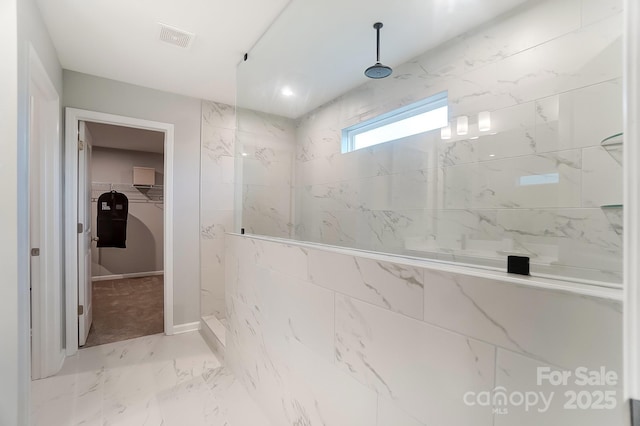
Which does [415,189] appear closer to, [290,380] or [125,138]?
[290,380]

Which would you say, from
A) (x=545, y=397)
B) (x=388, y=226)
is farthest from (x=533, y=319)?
(x=388, y=226)

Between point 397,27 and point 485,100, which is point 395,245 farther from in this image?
point 397,27

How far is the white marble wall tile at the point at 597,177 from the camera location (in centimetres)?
116

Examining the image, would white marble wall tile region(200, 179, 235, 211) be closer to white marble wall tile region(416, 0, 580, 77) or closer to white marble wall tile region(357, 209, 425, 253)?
white marble wall tile region(357, 209, 425, 253)

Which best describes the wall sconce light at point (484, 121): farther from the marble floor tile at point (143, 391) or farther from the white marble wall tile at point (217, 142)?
the white marble wall tile at point (217, 142)

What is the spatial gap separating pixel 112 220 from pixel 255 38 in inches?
174

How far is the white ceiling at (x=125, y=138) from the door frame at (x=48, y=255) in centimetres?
179

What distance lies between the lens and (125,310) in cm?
345

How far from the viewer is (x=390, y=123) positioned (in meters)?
2.27

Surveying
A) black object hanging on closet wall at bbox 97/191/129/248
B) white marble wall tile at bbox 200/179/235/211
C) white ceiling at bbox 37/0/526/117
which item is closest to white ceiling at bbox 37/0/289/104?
white ceiling at bbox 37/0/526/117

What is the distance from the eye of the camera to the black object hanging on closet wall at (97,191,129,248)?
479 centimetres

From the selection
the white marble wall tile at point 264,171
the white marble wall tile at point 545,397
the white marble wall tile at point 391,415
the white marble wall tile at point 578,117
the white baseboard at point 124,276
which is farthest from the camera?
the white baseboard at point 124,276

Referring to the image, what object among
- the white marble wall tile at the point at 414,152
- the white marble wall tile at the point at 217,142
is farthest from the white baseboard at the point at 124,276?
the white marble wall tile at the point at 414,152

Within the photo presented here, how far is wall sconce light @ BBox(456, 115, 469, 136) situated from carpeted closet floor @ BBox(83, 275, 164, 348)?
3197 mm
